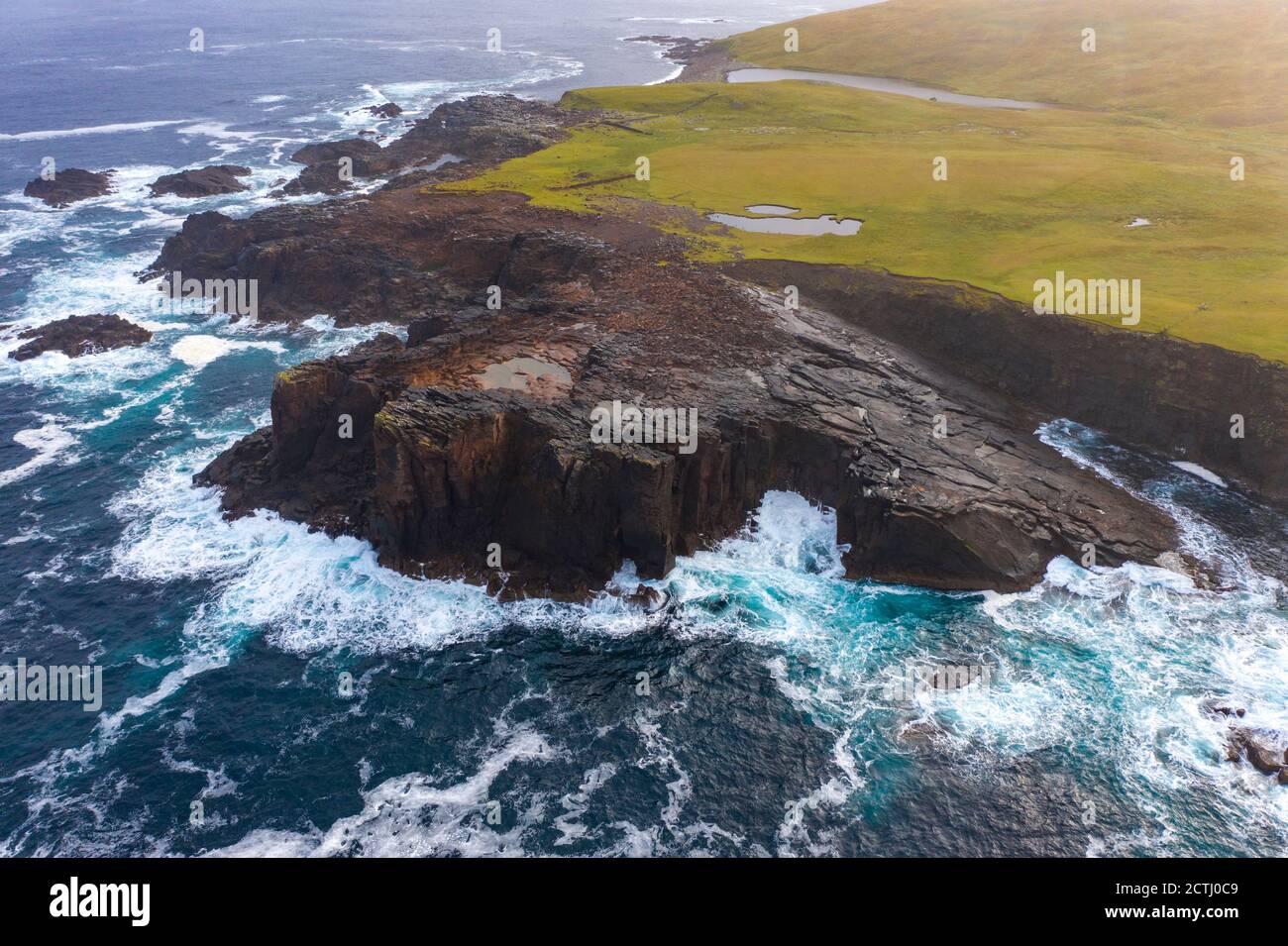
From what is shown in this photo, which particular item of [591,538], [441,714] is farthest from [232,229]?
[441,714]

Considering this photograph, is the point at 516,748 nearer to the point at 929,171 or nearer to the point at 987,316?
the point at 987,316

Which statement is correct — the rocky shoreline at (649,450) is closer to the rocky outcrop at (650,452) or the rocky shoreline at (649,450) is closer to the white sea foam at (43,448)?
the rocky outcrop at (650,452)

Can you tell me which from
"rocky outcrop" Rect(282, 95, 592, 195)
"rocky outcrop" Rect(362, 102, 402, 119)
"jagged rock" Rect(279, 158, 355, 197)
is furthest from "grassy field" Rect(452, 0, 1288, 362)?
"rocky outcrop" Rect(362, 102, 402, 119)

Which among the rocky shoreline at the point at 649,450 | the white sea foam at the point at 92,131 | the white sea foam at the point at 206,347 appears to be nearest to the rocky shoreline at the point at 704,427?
the rocky shoreline at the point at 649,450

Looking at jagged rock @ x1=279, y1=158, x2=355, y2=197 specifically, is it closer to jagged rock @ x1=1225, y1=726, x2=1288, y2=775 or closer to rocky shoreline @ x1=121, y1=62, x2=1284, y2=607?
rocky shoreline @ x1=121, y1=62, x2=1284, y2=607

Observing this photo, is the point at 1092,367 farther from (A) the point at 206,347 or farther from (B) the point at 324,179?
(B) the point at 324,179
